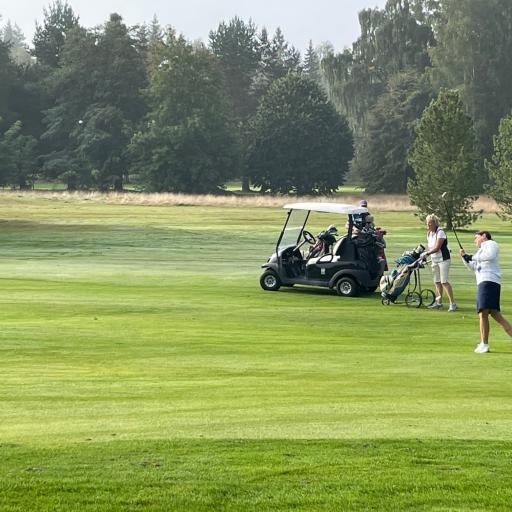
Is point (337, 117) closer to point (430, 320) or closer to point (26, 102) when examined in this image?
point (26, 102)

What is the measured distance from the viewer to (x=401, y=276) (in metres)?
24.7

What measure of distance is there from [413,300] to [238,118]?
103 meters

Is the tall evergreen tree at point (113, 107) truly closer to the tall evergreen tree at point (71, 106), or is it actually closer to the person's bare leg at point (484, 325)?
the tall evergreen tree at point (71, 106)

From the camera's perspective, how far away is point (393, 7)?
109250mm

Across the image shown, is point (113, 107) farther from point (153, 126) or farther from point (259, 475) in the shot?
point (259, 475)

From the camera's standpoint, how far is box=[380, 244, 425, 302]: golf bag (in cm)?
2447

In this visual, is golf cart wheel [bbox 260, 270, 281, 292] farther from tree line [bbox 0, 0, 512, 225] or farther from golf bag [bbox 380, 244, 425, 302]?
tree line [bbox 0, 0, 512, 225]

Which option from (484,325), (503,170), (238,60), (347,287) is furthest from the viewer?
(238,60)

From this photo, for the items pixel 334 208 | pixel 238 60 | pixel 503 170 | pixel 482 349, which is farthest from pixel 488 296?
pixel 238 60

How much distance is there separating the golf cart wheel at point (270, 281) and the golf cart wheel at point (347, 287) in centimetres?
159

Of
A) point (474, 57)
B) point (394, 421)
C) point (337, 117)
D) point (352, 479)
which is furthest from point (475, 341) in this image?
point (337, 117)

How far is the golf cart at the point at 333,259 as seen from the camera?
2656 cm

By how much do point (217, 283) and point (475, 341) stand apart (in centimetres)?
1171

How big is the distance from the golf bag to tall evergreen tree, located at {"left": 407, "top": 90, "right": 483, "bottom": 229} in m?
35.7
